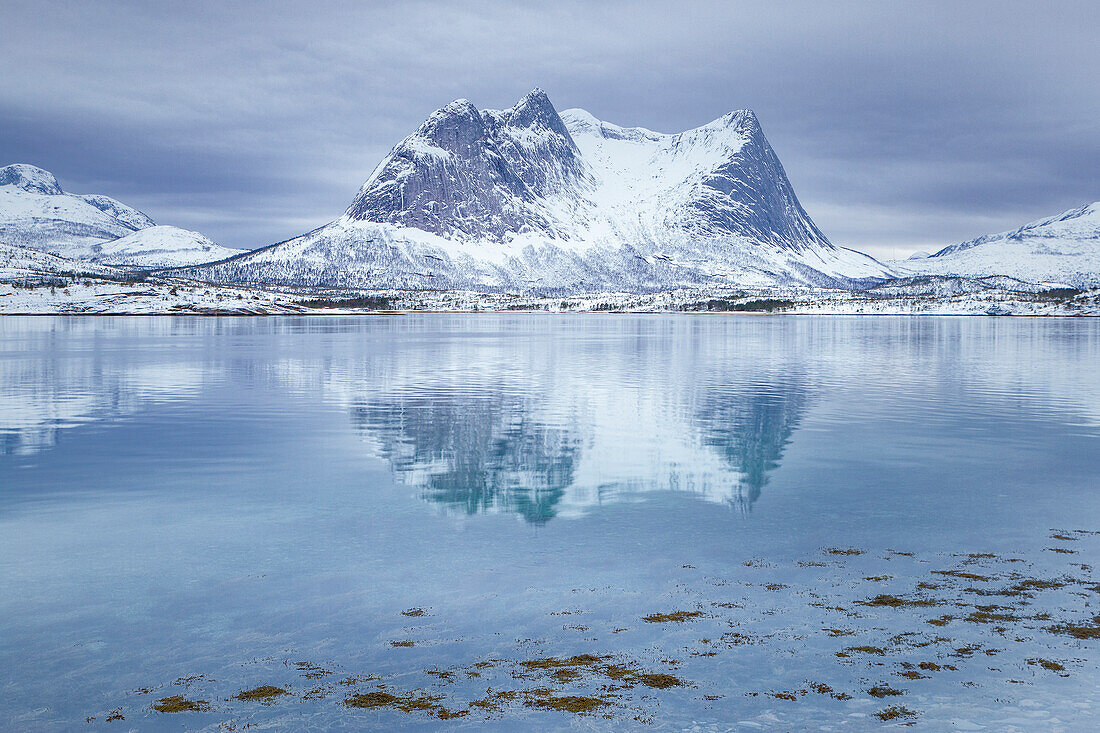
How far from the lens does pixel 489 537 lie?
22.7m

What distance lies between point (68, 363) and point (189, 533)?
63.8m

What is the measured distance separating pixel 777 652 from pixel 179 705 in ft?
32.3

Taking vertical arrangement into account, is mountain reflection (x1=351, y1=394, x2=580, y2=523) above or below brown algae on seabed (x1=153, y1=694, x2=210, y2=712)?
above

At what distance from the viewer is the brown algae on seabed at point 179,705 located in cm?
1295

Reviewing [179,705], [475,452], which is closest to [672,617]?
[179,705]

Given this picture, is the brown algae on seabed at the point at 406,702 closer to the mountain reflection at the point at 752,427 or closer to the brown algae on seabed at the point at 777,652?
the brown algae on seabed at the point at 777,652

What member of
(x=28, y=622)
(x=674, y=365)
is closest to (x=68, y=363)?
(x=674, y=365)

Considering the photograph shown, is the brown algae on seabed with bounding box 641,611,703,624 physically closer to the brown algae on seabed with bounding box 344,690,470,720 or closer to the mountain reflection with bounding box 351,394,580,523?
the brown algae on seabed with bounding box 344,690,470,720

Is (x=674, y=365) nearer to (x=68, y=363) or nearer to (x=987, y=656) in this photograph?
(x=68, y=363)

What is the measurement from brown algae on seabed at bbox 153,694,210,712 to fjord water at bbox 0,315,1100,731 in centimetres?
23

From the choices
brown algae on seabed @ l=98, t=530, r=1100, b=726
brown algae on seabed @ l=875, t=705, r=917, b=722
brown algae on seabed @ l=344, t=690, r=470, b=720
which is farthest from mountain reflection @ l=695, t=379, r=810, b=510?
brown algae on seabed @ l=344, t=690, r=470, b=720

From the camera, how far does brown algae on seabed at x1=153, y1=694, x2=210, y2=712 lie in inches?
510

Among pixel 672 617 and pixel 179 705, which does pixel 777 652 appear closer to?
pixel 672 617

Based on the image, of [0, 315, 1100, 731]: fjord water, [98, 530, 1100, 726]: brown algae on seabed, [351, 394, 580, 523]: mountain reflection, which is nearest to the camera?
[98, 530, 1100, 726]: brown algae on seabed
